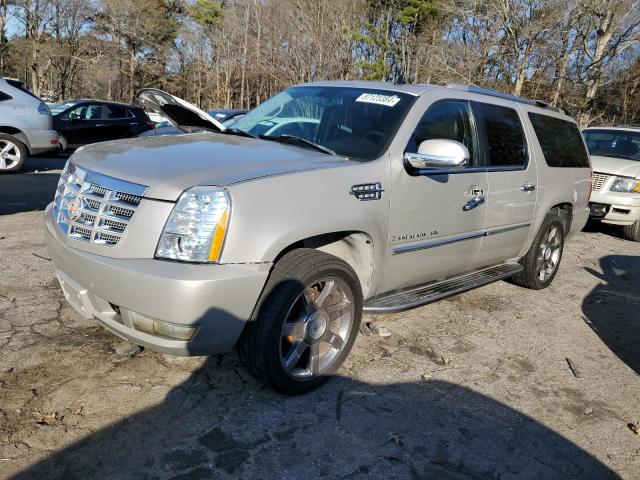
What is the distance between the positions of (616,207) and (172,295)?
8022 millimetres

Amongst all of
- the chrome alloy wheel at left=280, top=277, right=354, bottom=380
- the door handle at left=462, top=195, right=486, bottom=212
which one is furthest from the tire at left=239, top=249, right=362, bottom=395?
the door handle at left=462, top=195, right=486, bottom=212

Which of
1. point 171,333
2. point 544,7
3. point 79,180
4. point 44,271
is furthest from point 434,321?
point 544,7

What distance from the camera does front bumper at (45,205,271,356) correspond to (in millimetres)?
2539

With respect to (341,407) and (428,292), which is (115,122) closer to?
(428,292)

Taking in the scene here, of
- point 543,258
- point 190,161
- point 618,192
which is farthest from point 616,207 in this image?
point 190,161

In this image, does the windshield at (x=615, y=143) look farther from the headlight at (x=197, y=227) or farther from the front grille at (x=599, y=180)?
the headlight at (x=197, y=227)

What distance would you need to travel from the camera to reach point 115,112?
15.0m

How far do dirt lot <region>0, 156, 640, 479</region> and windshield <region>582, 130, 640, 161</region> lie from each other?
606 centimetres

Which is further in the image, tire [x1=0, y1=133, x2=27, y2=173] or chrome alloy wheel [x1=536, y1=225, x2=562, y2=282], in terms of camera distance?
tire [x1=0, y1=133, x2=27, y2=173]

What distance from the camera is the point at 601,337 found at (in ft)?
15.0

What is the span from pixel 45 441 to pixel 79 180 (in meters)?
1.36

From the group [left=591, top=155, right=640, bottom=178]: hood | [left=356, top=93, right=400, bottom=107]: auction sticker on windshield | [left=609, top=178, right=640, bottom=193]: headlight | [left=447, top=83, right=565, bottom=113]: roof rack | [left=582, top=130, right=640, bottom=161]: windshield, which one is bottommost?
[left=609, top=178, right=640, bottom=193]: headlight

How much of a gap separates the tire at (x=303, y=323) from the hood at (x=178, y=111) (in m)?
1.45

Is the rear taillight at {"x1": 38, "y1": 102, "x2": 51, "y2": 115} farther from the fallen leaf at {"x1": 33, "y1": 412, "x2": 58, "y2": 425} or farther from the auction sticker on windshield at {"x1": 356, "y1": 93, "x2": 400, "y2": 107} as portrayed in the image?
the fallen leaf at {"x1": 33, "y1": 412, "x2": 58, "y2": 425}
